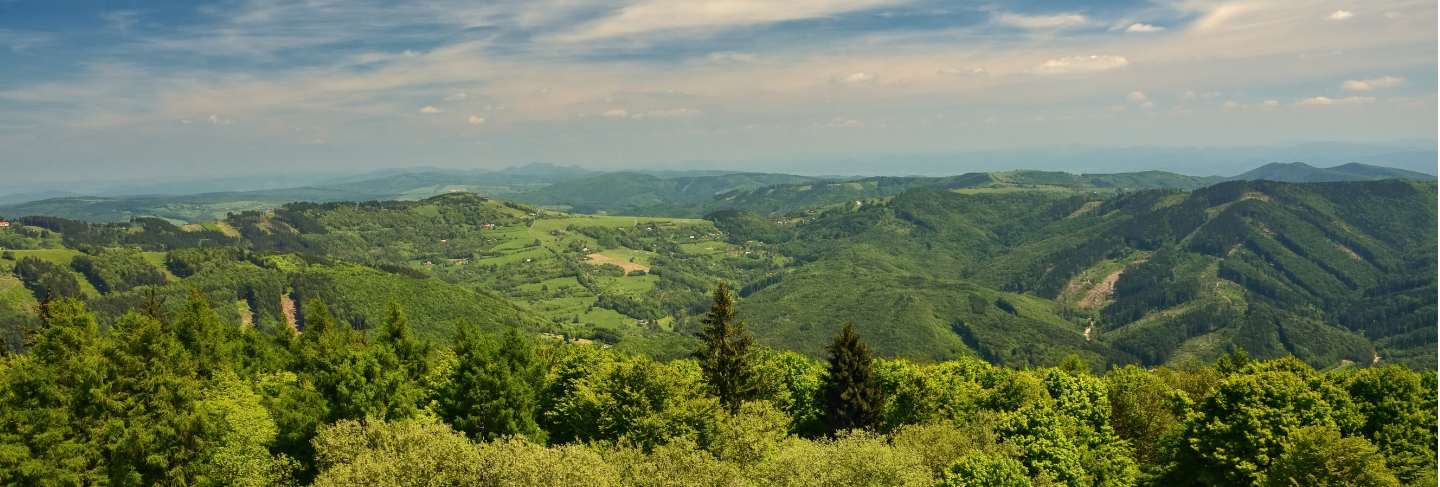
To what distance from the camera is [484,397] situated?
63.4 metres

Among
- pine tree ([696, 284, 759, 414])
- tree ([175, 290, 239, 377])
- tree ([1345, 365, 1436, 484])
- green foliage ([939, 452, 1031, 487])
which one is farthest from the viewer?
tree ([175, 290, 239, 377])

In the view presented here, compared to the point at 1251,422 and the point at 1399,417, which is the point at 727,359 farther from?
the point at 1399,417

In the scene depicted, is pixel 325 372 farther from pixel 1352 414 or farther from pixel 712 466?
pixel 1352 414

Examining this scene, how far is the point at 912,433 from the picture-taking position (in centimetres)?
6097

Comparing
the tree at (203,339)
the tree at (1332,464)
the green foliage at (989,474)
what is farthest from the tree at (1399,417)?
the tree at (203,339)

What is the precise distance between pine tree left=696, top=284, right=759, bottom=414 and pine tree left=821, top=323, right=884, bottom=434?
8.12m

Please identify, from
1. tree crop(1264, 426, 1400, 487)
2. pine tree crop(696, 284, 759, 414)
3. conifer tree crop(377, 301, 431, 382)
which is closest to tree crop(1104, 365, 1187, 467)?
tree crop(1264, 426, 1400, 487)

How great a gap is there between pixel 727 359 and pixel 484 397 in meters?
22.5

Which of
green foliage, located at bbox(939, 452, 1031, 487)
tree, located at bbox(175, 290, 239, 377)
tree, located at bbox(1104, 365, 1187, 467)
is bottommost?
tree, located at bbox(1104, 365, 1187, 467)

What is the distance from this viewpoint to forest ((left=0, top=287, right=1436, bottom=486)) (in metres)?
46.7

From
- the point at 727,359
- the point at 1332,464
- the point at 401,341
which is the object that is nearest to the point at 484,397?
the point at 401,341

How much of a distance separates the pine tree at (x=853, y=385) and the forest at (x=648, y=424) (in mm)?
189

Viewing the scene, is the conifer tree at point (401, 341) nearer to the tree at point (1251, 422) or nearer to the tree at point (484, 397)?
the tree at point (484, 397)

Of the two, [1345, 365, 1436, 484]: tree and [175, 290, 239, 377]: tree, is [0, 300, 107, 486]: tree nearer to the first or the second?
[175, 290, 239, 377]: tree
